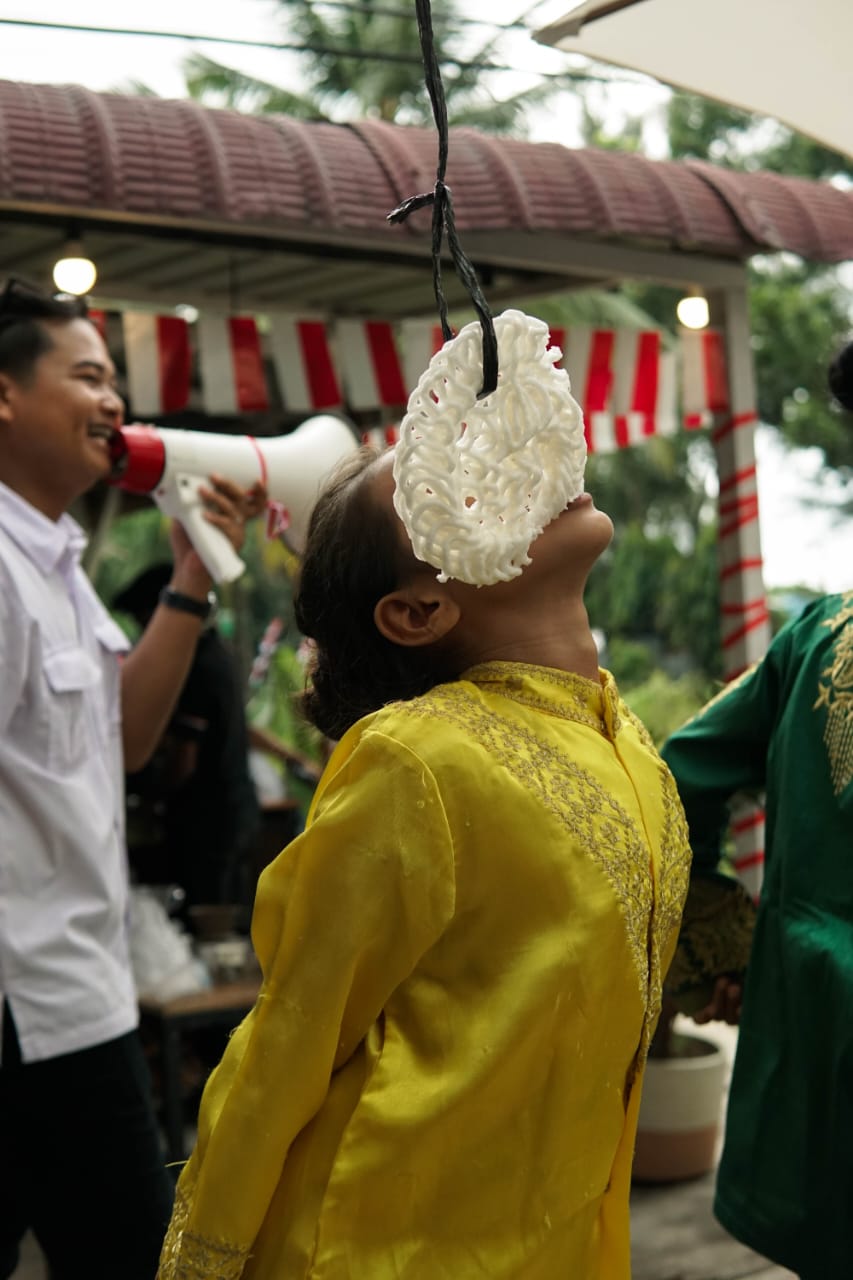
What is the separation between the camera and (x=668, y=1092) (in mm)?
3750

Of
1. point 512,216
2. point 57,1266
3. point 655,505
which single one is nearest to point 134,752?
point 57,1266

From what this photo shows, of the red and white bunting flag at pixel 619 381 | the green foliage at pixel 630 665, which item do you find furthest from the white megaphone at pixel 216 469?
the green foliage at pixel 630 665

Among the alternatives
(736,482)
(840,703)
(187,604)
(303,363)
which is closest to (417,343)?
(303,363)

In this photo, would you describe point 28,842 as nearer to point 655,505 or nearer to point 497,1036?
point 497,1036

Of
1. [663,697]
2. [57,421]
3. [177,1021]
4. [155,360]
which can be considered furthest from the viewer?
[663,697]

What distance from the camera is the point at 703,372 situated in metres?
5.09

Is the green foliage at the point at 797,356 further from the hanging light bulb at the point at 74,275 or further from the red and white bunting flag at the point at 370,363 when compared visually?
the hanging light bulb at the point at 74,275

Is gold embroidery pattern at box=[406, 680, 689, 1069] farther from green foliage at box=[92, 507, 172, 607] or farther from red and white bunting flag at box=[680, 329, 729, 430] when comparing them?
green foliage at box=[92, 507, 172, 607]

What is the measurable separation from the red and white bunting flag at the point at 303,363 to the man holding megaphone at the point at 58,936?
7.58 feet

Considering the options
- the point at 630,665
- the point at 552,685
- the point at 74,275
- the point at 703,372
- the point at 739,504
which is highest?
the point at 74,275

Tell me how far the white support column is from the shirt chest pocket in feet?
10.3

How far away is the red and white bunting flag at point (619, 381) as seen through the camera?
16.5 feet

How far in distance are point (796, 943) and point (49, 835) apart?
3.76ft

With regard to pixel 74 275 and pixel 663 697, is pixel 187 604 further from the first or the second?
pixel 663 697
